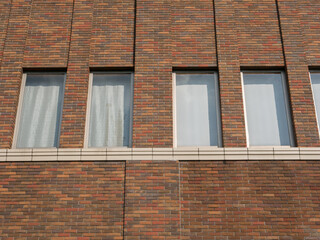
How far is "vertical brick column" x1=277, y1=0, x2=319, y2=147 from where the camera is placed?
9766 millimetres

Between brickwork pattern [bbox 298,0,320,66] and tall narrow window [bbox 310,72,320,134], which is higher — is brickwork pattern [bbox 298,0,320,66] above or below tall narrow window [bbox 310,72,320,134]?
above

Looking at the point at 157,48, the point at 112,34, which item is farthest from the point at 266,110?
the point at 112,34

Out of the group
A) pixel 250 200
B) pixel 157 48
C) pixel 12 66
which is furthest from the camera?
pixel 157 48

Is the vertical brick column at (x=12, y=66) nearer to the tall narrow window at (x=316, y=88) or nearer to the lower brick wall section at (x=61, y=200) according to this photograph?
the lower brick wall section at (x=61, y=200)

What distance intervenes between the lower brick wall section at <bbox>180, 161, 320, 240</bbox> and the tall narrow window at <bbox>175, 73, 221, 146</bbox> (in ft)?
2.77

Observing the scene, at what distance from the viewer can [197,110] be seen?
10320mm

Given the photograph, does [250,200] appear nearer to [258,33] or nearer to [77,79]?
[258,33]

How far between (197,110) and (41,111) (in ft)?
13.8

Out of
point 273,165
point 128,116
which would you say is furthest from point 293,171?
point 128,116

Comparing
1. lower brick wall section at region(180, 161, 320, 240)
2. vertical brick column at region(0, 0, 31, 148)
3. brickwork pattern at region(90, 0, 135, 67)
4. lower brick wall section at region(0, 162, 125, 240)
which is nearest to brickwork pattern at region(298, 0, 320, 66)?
lower brick wall section at region(180, 161, 320, 240)

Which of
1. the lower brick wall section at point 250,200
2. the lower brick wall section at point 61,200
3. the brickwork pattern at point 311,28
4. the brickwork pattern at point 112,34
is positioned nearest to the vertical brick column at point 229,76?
the lower brick wall section at point 250,200

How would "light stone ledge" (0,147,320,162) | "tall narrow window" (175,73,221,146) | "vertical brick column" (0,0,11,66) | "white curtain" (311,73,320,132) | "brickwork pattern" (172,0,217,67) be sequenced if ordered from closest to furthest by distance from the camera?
"light stone ledge" (0,147,320,162) → "tall narrow window" (175,73,221,146) → "white curtain" (311,73,320,132) → "brickwork pattern" (172,0,217,67) → "vertical brick column" (0,0,11,66)

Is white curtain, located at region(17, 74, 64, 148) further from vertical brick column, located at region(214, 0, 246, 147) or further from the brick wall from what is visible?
vertical brick column, located at region(214, 0, 246, 147)

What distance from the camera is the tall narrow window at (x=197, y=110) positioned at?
999 centimetres
